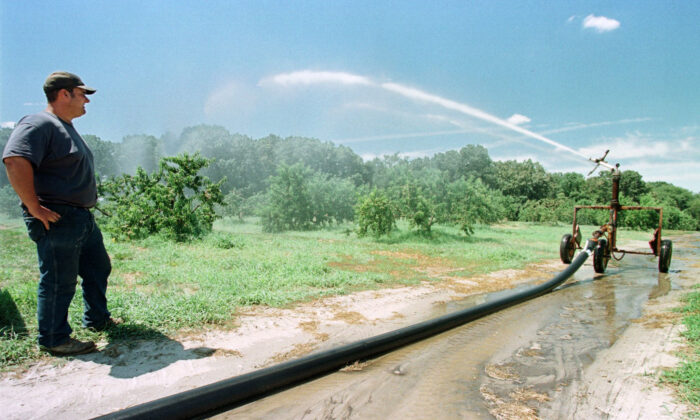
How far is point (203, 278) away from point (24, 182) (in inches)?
116

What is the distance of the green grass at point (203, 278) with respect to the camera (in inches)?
126

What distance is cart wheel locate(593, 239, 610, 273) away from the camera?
7.34m

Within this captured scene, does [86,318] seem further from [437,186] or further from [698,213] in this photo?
[698,213]

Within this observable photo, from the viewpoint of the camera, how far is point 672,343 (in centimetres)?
339

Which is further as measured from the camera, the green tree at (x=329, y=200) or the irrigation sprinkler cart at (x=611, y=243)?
the green tree at (x=329, y=200)

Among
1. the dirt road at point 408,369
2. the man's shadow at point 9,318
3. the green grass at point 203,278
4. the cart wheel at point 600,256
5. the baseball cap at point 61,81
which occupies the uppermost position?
the baseball cap at point 61,81

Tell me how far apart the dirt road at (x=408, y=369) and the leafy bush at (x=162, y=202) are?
6.77 m

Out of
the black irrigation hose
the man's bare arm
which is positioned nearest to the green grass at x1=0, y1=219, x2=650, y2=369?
the man's bare arm

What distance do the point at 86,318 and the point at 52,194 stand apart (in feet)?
3.66

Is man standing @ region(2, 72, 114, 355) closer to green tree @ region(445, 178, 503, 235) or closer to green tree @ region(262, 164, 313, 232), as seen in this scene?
green tree @ region(445, 178, 503, 235)

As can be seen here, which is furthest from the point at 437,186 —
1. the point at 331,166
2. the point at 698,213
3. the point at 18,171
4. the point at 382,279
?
the point at 698,213

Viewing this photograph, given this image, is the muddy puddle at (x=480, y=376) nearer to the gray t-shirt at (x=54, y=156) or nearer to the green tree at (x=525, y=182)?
the gray t-shirt at (x=54, y=156)

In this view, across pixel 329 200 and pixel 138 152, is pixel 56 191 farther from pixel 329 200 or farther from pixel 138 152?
pixel 138 152

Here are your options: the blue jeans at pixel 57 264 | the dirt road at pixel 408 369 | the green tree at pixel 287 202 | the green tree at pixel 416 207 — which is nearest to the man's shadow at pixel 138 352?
the dirt road at pixel 408 369
